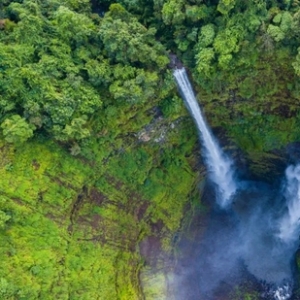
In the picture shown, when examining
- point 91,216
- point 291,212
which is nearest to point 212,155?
point 291,212

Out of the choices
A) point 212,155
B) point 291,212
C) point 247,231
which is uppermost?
point 212,155

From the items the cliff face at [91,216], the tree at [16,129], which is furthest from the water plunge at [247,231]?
the tree at [16,129]

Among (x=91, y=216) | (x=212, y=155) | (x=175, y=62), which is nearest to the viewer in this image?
(x=91, y=216)

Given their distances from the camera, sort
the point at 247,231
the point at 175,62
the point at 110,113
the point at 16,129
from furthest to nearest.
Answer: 1. the point at 247,231
2. the point at 175,62
3. the point at 110,113
4. the point at 16,129

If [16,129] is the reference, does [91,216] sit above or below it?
below

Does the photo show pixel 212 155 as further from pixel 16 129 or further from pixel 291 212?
pixel 16 129

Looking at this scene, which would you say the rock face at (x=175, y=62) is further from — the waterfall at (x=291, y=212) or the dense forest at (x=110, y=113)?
the waterfall at (x=291, y=212)

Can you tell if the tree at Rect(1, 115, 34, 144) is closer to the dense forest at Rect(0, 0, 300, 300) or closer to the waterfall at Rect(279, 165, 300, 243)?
the dense forest at Rect(0, 0, 300, 300)

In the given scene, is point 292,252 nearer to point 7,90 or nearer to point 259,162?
point 259,162
